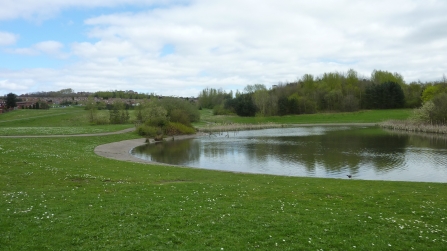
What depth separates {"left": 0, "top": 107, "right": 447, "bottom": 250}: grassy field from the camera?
715 centimetres

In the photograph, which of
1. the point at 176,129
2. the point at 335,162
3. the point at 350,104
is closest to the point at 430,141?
the point at 335,162

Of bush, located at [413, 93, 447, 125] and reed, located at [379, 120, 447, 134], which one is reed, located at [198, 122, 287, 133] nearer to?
reed, located at [379, 120, 447, 134]

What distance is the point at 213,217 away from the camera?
29.2ft

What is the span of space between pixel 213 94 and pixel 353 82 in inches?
2508

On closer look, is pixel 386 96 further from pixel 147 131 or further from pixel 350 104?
pixel 147 131

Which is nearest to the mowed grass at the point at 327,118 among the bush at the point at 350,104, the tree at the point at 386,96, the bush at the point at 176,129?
the bush at the point at 350,104

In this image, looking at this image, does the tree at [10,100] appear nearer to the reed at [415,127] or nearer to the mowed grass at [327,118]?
the mowed grass at [327,118]

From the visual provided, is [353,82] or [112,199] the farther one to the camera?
[353,82]

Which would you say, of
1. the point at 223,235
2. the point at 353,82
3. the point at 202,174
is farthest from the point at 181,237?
the point at 353,82

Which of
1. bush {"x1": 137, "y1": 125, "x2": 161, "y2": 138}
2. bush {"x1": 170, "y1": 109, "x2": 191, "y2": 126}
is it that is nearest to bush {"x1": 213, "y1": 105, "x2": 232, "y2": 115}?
bush {"x1": 170, "y1": 109, "x2": 191, "y2": 126}

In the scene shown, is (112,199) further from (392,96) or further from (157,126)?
(392,96)

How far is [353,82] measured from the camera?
4552 inches

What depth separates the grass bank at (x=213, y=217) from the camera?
7152mm

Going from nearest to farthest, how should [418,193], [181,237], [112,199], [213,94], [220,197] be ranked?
A: [181,237] → [112,199] → [220,197] → [418,193] → [213,94]
